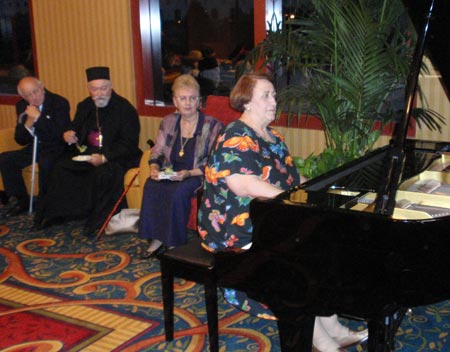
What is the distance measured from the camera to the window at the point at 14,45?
22.6ft

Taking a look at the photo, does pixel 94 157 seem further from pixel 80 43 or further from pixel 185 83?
pixel 80 43

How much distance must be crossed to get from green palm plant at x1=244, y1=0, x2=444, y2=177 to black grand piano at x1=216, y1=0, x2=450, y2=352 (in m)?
1.17

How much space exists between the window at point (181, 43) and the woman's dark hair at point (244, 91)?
2.50m

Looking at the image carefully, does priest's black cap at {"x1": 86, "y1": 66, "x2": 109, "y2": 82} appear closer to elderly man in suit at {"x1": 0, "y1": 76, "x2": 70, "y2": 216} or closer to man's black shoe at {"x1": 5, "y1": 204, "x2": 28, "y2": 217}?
elderly man in suit at {"x1": 0, "y1": 76, "x2": 70, "y2": 216}

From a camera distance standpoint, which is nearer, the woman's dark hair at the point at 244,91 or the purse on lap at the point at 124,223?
the woman's dark hair at the point at 244,91

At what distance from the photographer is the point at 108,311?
11.1 ft

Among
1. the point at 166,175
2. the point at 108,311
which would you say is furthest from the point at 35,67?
the point at 108,311

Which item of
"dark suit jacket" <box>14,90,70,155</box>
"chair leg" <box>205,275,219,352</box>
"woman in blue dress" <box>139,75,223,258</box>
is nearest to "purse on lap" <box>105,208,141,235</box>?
"woman in blue dress" <box>139,75,223,258</box>

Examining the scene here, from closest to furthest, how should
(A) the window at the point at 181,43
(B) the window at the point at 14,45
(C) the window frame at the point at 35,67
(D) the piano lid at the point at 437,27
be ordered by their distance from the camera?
1. (D) the piano lid at the point at 437,27
2. (A) the window at the point at 181,43
3. (C) the window frame at the point at 35,67
4. (B) the window at the point at 14,45

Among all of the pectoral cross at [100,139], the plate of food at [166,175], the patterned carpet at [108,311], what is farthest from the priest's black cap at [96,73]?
the patterned carpet at [108,311]

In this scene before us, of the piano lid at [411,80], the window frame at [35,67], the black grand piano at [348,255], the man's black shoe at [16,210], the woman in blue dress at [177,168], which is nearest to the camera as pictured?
the black grand piano at [348,255]

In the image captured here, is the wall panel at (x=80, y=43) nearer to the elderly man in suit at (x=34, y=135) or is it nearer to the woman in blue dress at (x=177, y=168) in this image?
the elderly man in suit at (x=34, y=135)

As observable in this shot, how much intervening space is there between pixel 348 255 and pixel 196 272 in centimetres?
91

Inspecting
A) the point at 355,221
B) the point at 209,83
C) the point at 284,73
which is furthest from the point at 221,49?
the point at 355,221
